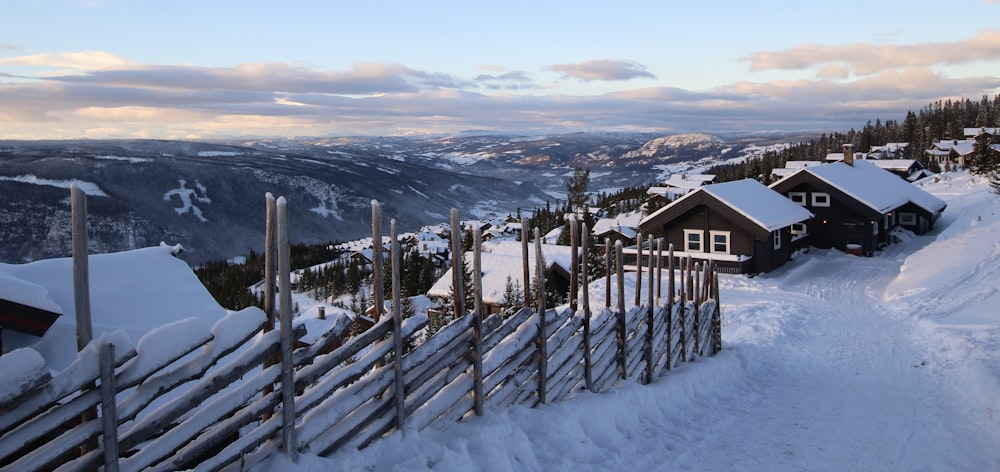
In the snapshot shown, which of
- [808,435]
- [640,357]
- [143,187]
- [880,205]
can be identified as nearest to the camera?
[808,435]

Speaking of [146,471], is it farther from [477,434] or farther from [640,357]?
[640,357]

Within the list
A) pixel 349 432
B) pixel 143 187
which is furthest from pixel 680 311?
pixel 143 187

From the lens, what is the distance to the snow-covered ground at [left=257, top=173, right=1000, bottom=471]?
6488 millimetres

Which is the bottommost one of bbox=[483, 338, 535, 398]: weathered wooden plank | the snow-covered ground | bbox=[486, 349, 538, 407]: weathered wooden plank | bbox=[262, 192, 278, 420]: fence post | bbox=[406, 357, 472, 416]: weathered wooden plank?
the snow-covered ground

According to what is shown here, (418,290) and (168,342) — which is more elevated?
(168,342)

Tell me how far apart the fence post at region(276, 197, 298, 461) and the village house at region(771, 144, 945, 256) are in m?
35.6

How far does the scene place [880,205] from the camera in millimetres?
35438

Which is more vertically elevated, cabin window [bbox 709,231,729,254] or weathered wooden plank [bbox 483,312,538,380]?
weathered wooden plank [bbox 483,312,538,380]

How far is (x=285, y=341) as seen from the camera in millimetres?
5035

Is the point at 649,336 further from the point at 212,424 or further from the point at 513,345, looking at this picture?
the point at 212,424

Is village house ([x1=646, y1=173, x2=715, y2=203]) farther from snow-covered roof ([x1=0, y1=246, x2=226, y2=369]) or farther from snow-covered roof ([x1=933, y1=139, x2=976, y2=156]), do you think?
snow-covered roof ([x1=0, y1=246, x2=226, y2=369])

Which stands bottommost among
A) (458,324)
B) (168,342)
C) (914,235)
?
(914,235)

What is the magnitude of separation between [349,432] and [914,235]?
42028mm

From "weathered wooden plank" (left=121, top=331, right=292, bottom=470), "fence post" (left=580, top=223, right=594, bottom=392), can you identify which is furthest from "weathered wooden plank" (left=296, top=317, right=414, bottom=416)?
"fence post" (left=580, top=223, right=594, bottom=392)
